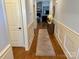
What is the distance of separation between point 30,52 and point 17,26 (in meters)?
1.10

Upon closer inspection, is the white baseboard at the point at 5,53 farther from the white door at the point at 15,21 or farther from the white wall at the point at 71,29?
the white door at the point at 15,21

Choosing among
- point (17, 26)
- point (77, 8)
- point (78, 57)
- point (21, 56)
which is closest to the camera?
point (78, 57)

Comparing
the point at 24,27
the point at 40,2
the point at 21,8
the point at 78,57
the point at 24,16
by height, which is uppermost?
the point at 40,2

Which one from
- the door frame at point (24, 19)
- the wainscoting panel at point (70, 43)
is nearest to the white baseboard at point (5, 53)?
the wainscoting panel at point (70, 43)

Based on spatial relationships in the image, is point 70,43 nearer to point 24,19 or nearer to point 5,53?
point 24,19

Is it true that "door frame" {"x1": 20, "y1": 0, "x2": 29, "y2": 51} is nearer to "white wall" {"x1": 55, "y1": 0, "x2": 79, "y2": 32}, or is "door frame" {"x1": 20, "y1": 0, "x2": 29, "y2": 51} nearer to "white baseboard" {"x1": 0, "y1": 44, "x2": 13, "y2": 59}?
"white wall" {"x1": 55, "y1": 0, "x2": 79, "y2": 32}

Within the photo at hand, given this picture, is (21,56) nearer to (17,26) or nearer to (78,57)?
(17,26)

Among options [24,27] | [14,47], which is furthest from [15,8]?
[14,47]

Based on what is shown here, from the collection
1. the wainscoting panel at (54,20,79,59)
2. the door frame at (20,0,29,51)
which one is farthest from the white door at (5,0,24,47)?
the wainscoting panel at (54,20,79,59)

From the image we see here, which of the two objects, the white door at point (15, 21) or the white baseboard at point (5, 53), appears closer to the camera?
the white baseboard at point (5, 53)

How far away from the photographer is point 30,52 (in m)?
3.42

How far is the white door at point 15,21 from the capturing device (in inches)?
135

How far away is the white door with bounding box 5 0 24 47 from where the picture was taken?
3.44 m

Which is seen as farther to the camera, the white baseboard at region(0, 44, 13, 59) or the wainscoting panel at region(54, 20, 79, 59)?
the wainscoting panel at region(54, 20, 79, 59)
